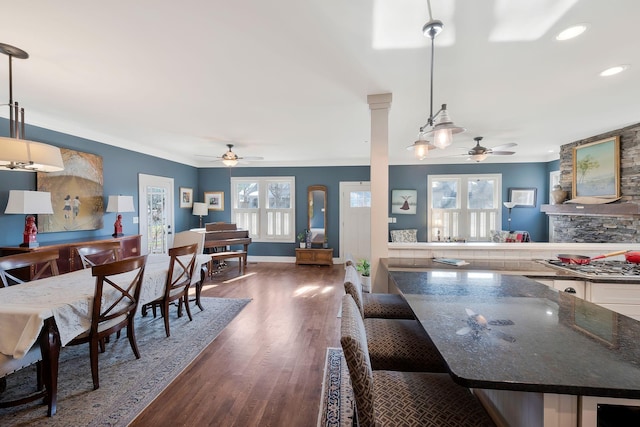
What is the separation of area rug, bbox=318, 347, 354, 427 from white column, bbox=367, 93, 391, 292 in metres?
0.80

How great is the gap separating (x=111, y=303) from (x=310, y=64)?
256cm

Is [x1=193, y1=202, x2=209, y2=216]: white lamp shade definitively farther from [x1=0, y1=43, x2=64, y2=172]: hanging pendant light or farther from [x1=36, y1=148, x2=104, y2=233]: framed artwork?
[x1=0, y1=43, x2=64, y2=172]: hanging pendant light

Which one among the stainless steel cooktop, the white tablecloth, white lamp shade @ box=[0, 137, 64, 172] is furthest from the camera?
the stainless steel cooktop

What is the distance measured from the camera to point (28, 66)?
7.16 ft

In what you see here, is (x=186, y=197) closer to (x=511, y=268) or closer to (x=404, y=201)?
(x=404, y=201)

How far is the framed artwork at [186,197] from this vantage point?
6234 mm

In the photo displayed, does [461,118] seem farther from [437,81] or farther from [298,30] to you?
[298,30]

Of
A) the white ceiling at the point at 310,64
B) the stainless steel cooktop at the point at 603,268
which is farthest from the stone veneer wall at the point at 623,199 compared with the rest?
the stainless steel cooktop at the point at 603,268

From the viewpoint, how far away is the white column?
2658 mm

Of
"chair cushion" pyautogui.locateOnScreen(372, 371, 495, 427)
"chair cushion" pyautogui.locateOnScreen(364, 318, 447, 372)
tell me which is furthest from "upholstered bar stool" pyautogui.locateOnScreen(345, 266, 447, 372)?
"chair cushion" pyautogui.locateOnScreen(372, 371, 495, 427)

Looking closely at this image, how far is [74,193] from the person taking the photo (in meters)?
3.75

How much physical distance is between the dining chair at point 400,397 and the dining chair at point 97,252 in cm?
318

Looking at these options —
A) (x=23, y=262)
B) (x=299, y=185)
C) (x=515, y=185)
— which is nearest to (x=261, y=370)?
(x=23, y=262)

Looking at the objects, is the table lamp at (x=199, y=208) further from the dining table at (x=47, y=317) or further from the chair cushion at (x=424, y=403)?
the chair cushion at (x=424, y=403)
